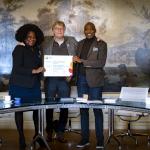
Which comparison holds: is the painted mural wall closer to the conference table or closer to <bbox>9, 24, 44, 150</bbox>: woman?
<bbox>9, 24, 44, 150</bbox>: woman

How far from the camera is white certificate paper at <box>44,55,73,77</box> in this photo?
5375mm

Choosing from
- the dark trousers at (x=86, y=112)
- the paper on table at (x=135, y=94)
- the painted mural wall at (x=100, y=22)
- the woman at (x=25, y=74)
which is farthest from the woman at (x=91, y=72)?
the painted mural wall at (x=100, y=22)

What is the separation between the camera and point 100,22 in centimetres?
675

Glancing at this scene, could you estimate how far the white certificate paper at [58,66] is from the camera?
5.38 meters

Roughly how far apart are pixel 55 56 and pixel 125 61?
1.83 m

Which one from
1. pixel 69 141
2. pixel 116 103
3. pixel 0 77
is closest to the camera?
pixel 116 103

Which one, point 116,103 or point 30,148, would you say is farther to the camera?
point 30,148

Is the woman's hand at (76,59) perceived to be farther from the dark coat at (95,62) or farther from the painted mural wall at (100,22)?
the painted mural wall at (100,22)

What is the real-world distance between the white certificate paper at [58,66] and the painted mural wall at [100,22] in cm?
139

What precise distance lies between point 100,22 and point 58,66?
68.0 inches

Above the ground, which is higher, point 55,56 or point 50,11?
point 50,11

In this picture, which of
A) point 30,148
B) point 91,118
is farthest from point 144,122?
point 30,148

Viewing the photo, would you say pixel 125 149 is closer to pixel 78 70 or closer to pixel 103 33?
pixel 78 70

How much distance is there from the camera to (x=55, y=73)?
17.8ft
